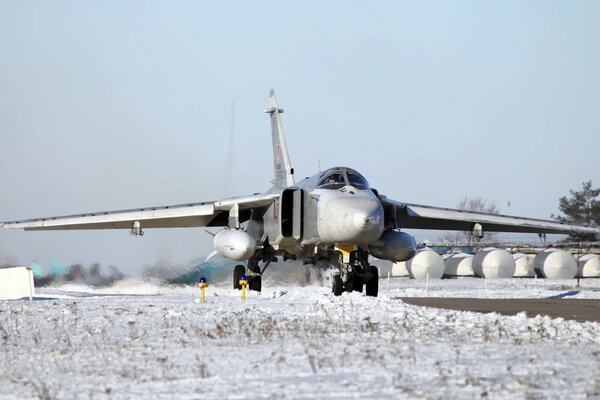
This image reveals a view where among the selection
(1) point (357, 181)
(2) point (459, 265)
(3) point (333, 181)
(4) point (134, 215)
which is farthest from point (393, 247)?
(2) point (459, 265)

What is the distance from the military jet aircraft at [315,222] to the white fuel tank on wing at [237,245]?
1.0 inches

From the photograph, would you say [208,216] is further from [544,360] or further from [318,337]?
[544,360]

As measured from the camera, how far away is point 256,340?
8.90 m

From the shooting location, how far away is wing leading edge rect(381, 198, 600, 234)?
77.8 feet

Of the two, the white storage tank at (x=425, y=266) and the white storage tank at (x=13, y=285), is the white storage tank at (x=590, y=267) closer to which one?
the white storage tank at (x=425, y=266)

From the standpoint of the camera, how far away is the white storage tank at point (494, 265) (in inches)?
1783

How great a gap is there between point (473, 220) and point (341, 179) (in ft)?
19.6

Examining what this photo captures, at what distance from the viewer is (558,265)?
46.1 m

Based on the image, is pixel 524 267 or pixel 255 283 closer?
pixel 255 283

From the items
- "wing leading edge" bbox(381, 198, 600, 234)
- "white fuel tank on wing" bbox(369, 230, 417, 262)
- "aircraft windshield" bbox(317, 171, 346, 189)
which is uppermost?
"aircraft windshield" bbox(317, 171, 346, 189)

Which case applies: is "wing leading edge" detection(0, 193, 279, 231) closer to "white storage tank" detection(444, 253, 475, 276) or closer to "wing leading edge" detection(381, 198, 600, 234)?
"wing leading edge" detection(381, 198, 600, 234)

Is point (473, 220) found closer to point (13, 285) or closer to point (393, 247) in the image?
point (393, 247)

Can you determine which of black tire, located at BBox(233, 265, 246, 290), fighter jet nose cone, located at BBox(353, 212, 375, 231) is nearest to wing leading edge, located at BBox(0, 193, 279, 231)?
black tire, located at BBox(233, 265, 246, 290)

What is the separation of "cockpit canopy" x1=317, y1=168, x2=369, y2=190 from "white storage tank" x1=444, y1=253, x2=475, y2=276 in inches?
1173
